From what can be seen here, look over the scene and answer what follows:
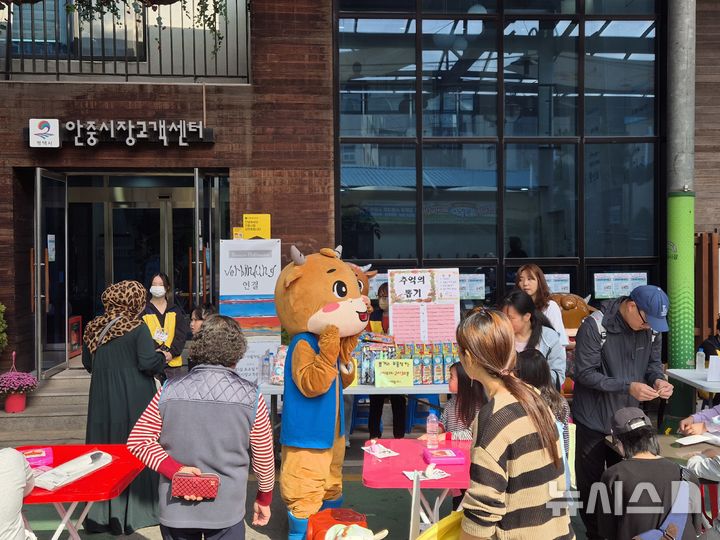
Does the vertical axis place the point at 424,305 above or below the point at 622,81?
below

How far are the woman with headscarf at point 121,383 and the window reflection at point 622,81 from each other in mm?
6655

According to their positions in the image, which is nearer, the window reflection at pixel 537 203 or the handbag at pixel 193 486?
the handbag at pixel 193 486

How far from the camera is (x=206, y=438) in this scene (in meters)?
3.28

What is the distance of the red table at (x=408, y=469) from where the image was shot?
12.6 feet

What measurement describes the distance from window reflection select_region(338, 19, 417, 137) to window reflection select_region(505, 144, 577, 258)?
4.82 feet

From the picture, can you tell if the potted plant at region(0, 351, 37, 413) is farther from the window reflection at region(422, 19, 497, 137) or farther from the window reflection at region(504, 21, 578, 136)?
the window reflection at region(504, 21, 578, 136)

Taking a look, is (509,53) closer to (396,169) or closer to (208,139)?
(396,169)

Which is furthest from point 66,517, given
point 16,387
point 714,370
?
point 714,370

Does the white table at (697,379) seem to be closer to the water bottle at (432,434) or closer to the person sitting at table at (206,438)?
the water bottle at (432,434)

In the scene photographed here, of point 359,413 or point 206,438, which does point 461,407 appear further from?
point 359,413

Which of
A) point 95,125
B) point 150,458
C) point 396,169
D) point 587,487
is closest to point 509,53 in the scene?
point 396,169

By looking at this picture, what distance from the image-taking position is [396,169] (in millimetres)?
9367

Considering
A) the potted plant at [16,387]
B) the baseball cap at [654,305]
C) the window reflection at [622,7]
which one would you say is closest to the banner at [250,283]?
the potted plant at [16,387]

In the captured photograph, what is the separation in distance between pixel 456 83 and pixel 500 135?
863 millimetres
